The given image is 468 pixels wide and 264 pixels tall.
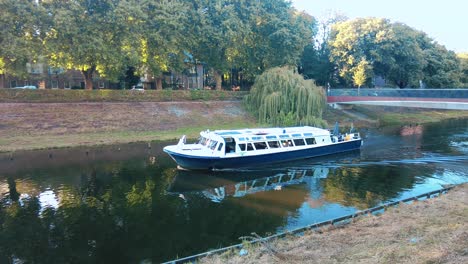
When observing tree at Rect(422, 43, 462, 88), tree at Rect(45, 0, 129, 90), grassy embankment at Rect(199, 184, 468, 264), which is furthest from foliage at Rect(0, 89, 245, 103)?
tree at Rect(422, 43, 462, 88)

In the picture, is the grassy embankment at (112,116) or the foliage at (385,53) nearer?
the grassy embankment at (112,116)

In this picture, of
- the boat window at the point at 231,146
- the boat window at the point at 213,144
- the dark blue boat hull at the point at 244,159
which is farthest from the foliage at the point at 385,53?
the boat window at the point at 213,144

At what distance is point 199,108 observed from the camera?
179 ft

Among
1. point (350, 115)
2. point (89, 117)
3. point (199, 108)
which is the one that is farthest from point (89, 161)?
point (350, 115)

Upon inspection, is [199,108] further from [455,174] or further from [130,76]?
[455,174]

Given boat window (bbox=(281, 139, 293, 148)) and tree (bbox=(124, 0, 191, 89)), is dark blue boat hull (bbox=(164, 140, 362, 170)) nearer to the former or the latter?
boat window (bbox=(281, 139, 293, 148))

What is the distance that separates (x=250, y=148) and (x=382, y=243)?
18.4m

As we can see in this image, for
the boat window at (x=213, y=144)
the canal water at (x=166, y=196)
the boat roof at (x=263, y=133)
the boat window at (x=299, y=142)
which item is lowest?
the canal water at (x=166, y=196)

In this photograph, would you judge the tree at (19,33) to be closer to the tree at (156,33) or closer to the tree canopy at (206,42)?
the tree canopy at (206,42)

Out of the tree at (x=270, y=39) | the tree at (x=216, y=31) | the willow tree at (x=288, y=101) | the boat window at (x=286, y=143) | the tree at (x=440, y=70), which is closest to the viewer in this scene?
the boat window at (x=286, y=143)

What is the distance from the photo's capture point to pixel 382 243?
45.2 ft

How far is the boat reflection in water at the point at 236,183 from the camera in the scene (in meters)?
24.5

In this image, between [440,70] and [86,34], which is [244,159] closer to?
[86,34]

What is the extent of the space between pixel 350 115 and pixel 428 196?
41.8 meters
